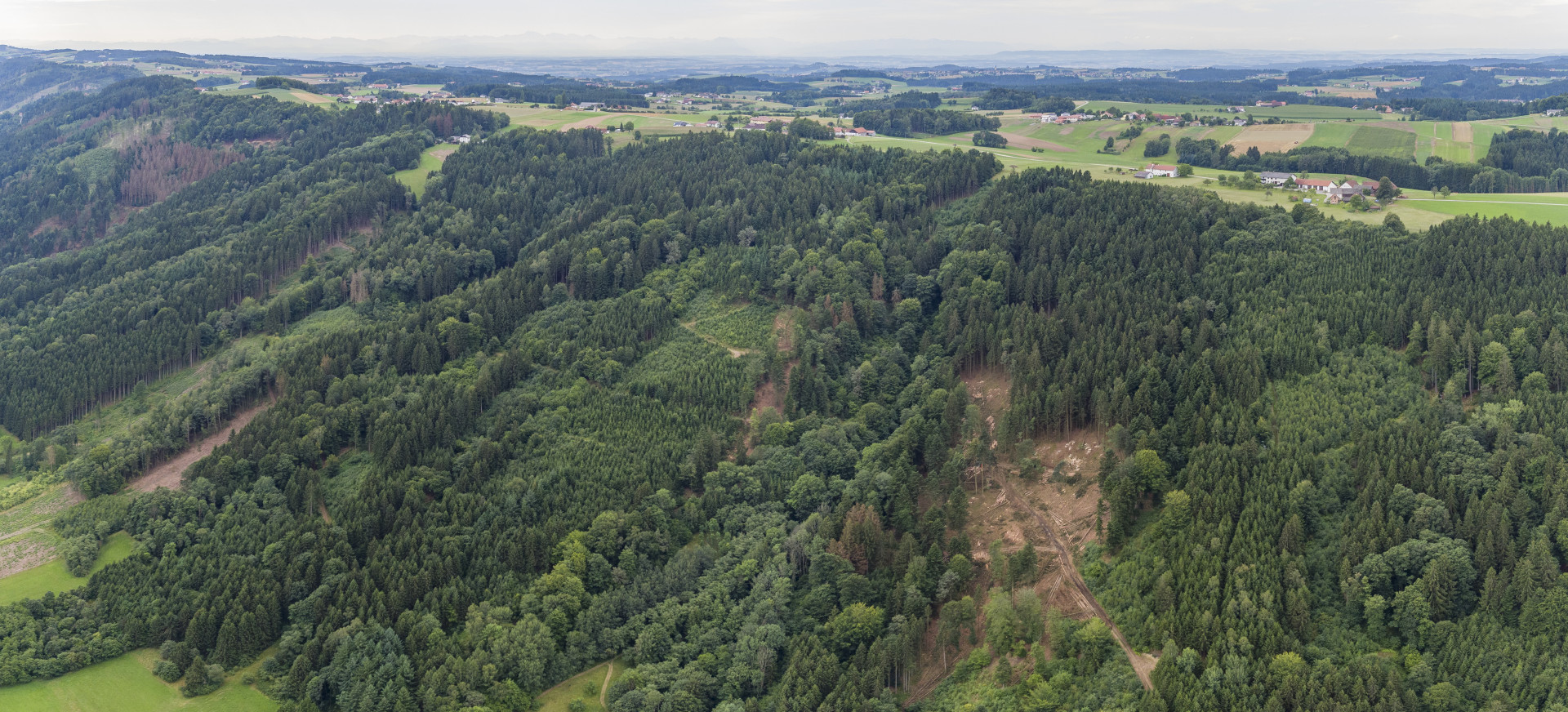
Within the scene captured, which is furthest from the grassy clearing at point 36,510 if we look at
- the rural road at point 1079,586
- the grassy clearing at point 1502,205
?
the grassy clearing at point 1502,205

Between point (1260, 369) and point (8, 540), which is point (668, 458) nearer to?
point (1260, 369)

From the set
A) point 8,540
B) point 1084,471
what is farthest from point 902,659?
point 8,540

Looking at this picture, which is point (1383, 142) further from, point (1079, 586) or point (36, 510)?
point (36, 510)

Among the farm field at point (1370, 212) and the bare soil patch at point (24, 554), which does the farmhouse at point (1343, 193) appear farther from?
the bare soil patch at point (24, 554)

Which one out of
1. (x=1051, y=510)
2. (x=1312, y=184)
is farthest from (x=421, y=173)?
(x=1312, y=184)

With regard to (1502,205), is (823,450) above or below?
below

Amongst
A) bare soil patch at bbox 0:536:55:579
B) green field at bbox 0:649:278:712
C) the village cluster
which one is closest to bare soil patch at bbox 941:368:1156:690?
green field at bbox 0:649:278:712
